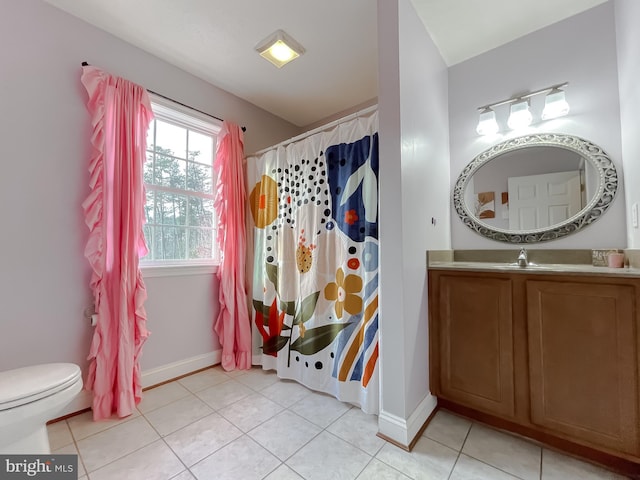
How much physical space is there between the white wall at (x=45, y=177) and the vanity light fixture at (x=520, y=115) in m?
2.73

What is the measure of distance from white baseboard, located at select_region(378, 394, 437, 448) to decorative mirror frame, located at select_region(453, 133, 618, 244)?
1.26 metres

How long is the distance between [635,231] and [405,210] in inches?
45.4

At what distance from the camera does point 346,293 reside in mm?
1787

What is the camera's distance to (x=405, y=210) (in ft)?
4.68

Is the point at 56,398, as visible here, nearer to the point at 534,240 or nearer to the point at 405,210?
the point at 405,210

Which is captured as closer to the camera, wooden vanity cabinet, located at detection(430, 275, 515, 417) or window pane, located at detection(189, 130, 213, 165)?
wooden vanity cabinet, located at detection(430, 275, 515, 417)

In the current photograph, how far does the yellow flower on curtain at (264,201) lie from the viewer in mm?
2275

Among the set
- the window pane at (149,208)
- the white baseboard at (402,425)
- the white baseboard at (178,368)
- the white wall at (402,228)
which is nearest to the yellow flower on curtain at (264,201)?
the window pane at (149,208)

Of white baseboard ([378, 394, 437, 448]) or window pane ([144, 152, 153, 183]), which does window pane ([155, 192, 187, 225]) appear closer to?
window pane ([144, 152, 153, 183])

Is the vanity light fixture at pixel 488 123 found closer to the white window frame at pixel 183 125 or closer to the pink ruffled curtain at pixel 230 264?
the pink ruffled curtain at pixel 230 264

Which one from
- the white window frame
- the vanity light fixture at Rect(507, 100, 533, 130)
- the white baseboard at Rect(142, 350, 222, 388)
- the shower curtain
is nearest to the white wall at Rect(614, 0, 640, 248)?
the vanity light fixture at Rect(507, 100, 533, 130)

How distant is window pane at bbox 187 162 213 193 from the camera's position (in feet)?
7.35

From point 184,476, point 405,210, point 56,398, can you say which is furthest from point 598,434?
point 56,398

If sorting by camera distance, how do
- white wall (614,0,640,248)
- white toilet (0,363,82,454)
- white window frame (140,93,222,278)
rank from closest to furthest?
white toilet (0,363,82,454) → white wall (614,0,640,248) → white window frame (140,93,222,278)
